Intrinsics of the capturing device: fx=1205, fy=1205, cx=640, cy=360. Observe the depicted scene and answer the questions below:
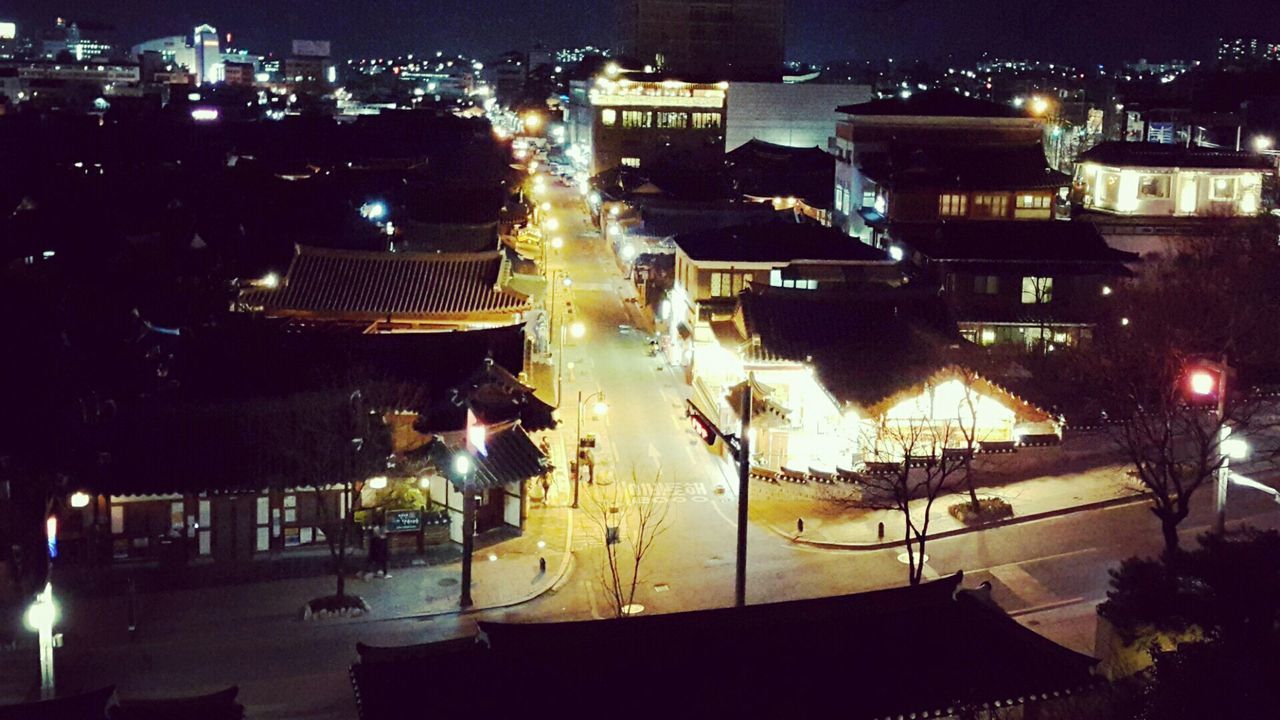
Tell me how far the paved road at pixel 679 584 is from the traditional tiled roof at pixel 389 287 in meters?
6.44

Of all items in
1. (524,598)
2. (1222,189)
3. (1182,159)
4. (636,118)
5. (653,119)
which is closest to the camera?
(524,598)

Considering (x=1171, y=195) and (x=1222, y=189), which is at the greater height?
(x=1222, y=189)

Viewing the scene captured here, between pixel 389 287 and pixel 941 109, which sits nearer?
pixel 389 287

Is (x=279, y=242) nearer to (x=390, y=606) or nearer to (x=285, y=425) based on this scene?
(x=285, y=425)

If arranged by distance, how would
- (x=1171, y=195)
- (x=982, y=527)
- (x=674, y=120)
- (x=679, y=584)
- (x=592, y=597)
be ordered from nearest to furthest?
1. (x=592, y=597)
2. (x=679, y=584)
3. (x=982, y=527)
4. (x=1171, y=195)
5. (x=674, y=120)

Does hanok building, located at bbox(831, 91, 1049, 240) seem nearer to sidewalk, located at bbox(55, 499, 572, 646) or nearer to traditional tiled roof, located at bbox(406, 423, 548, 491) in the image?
traditional tiled roof, located at bbox(406, 423, 548, 491)

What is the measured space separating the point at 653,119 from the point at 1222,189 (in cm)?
5433

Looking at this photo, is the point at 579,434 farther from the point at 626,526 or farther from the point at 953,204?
the point at 953,204

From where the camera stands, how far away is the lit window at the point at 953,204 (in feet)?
184

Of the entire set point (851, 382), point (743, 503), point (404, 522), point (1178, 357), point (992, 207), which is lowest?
point (404, 522)

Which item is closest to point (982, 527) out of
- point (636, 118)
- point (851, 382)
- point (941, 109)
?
point (851, 382)

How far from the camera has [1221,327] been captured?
40938 mm

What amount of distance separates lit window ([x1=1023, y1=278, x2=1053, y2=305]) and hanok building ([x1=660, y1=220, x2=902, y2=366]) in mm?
5420

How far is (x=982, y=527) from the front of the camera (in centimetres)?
2891
